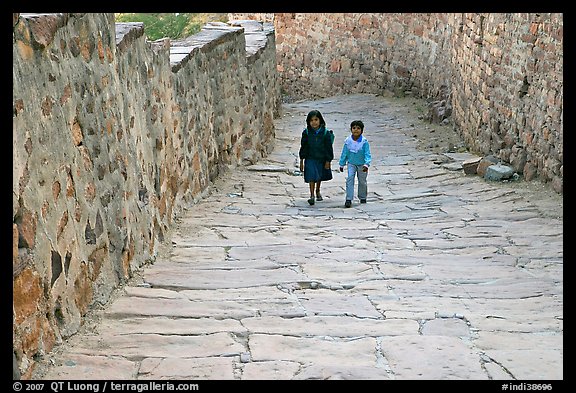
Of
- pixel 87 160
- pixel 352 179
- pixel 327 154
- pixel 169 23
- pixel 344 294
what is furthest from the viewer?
pixel 169 23

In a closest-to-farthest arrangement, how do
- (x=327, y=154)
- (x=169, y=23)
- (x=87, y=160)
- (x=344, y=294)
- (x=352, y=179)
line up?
(x=87, y=160) < (x=344, y=294) < (x=352, y=179) < (x=327, y=154) < (x=169, y=23)

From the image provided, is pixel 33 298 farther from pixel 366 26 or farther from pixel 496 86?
pixel 366 26

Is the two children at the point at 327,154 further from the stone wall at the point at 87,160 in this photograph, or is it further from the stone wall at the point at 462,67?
the stone wall at the point at 462,67

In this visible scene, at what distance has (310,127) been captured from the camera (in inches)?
337

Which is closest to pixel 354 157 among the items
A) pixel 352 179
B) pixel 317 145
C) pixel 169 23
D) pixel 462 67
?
pixel 352 179

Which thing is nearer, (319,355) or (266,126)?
(319,355)

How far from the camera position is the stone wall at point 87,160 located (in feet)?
11.7

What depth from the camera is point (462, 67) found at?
494 inches

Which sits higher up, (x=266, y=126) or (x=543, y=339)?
(x=543, y=339)

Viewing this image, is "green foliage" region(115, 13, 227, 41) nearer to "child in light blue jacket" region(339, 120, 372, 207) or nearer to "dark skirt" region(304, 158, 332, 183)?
"dark skirt" region(304, 158, 332, 183)

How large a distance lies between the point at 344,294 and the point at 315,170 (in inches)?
142

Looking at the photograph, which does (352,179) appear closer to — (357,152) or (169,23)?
(357,152)

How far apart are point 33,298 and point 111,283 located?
1.27 meters
